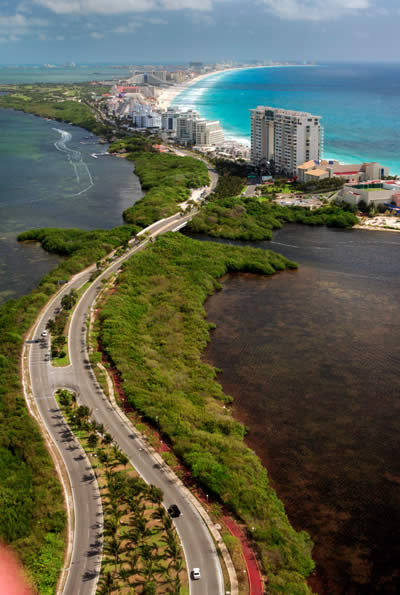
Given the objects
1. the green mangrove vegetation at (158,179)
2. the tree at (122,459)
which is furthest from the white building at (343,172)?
the tree at (122,459)

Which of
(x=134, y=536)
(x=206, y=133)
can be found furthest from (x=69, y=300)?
(x=206, y=133)

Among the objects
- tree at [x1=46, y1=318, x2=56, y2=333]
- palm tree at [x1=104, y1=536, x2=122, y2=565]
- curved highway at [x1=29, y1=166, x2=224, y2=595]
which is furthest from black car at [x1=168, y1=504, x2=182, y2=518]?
tree at [x1=46, y1=318, x2=56, y2=333]

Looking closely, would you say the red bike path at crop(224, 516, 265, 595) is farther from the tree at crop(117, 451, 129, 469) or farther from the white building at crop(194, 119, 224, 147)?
the white building at crop(194, 119, 224, 147)

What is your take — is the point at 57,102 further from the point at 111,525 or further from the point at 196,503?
the point at 111,525

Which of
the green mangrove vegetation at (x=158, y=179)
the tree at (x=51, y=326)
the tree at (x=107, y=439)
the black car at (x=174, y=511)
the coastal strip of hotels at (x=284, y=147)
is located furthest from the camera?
the coastal strip of hotels at (x=284, y=147)

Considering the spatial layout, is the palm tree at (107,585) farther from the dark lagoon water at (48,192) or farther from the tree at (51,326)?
the dark lagoon water at (48,192)

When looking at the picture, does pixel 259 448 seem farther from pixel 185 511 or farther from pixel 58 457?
pixel 58 457
